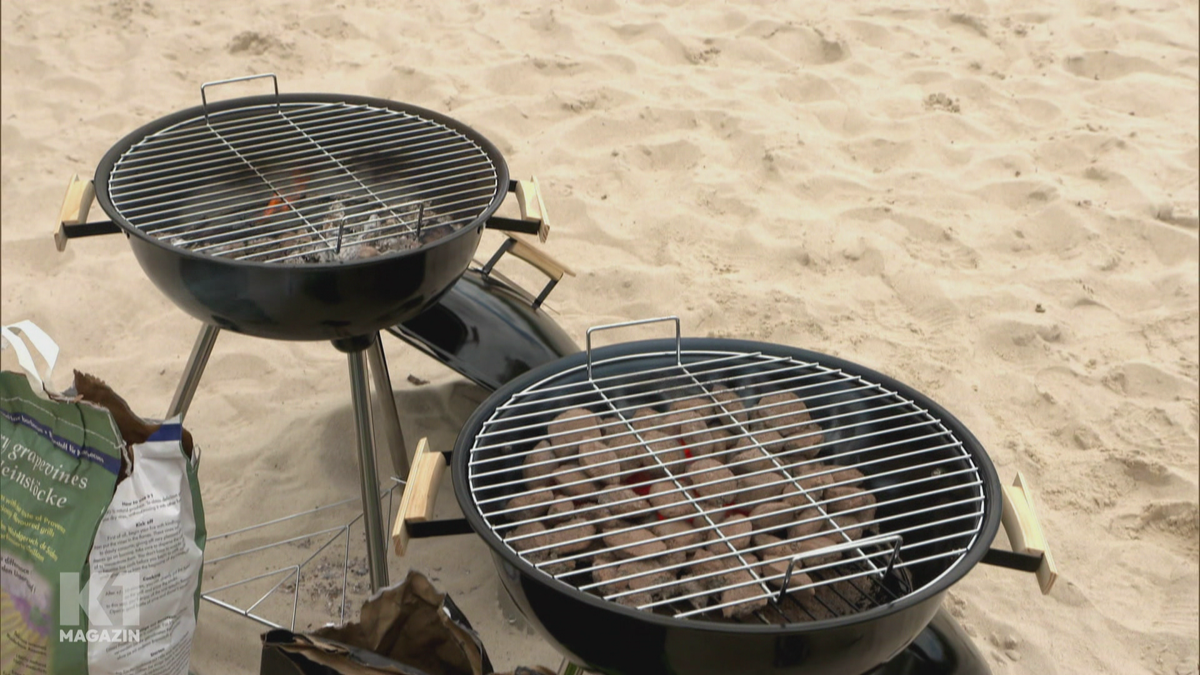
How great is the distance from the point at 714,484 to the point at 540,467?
25 cm

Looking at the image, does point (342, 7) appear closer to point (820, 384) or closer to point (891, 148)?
point (891, 148)

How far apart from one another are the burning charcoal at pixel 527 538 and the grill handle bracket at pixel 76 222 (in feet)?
2.95

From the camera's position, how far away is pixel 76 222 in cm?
182

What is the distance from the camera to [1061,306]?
3.04 m

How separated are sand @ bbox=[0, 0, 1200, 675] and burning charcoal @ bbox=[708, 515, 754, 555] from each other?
0.76 m

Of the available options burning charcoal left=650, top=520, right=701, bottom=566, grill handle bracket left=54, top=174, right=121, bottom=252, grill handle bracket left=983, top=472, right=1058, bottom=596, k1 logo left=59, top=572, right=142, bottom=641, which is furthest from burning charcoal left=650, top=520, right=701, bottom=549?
grill handle bracket left=54, top=174, right=121, bottom=252

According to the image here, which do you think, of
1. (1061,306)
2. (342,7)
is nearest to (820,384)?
(1061,306)

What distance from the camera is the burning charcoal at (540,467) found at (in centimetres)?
147

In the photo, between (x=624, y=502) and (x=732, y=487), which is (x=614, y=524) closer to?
(x=624, y=502)

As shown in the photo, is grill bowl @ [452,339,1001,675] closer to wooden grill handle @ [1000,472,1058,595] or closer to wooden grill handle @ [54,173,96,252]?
wooden grill handle @ [1000,472,1058,595]

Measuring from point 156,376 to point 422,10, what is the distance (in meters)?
2.41

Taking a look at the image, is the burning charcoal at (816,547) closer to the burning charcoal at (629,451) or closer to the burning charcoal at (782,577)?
the burning charcoal at (782,577)

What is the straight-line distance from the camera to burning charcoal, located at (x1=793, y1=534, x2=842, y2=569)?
137 centimetres

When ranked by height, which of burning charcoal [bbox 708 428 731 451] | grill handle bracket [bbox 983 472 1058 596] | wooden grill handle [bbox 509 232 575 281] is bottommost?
wooden grill handle [bbox 509 232 575 281]
